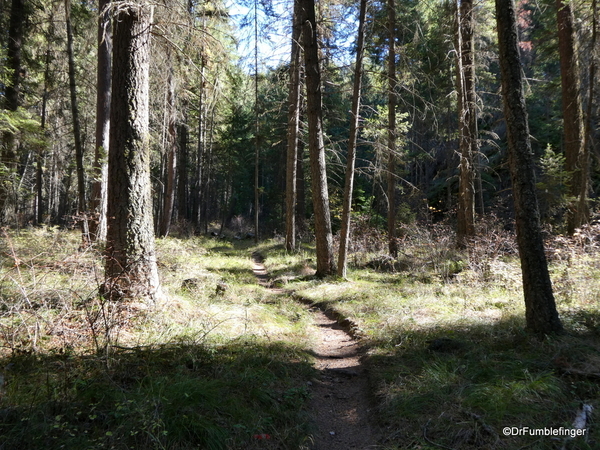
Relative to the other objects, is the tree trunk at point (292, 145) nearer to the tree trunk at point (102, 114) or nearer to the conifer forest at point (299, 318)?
the conifer forest at point (299, 318)

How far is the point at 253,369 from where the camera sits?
12.7ft

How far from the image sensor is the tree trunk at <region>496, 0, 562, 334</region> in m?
4.21

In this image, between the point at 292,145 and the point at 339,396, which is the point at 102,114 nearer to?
the point at 292,145

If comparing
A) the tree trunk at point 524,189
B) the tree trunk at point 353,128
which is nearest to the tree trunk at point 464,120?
the tree trunk at point 353,128

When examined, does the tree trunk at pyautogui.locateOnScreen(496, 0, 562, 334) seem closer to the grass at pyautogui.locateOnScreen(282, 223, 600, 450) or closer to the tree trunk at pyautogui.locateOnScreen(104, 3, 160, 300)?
the grass at pyautogui.locateOnScreen(282, 223, 600, 450)

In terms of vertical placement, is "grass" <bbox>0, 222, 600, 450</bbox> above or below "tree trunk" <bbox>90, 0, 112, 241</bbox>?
below

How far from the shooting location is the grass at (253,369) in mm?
2623

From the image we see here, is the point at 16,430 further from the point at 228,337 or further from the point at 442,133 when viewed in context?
the point at 442,133

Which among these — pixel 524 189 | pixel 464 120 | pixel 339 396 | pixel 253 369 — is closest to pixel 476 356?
pixel 339 396

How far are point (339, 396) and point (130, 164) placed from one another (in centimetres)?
432

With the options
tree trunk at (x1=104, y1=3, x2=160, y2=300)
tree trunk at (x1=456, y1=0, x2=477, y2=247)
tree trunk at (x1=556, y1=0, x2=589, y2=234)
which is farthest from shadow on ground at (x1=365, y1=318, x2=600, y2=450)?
tree trunk at (x1=556, y1=0, x2=589, y2=234)

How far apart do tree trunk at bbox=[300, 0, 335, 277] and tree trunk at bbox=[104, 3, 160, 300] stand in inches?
192

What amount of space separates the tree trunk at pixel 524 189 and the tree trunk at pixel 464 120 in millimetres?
6543

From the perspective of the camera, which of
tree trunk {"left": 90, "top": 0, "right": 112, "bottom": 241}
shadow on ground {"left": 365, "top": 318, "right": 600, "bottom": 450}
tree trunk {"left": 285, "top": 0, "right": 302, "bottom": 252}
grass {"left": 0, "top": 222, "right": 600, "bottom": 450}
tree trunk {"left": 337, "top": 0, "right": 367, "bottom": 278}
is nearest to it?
grass {"left": 0, "top": 222, "right": 600, "bottom": 450}
